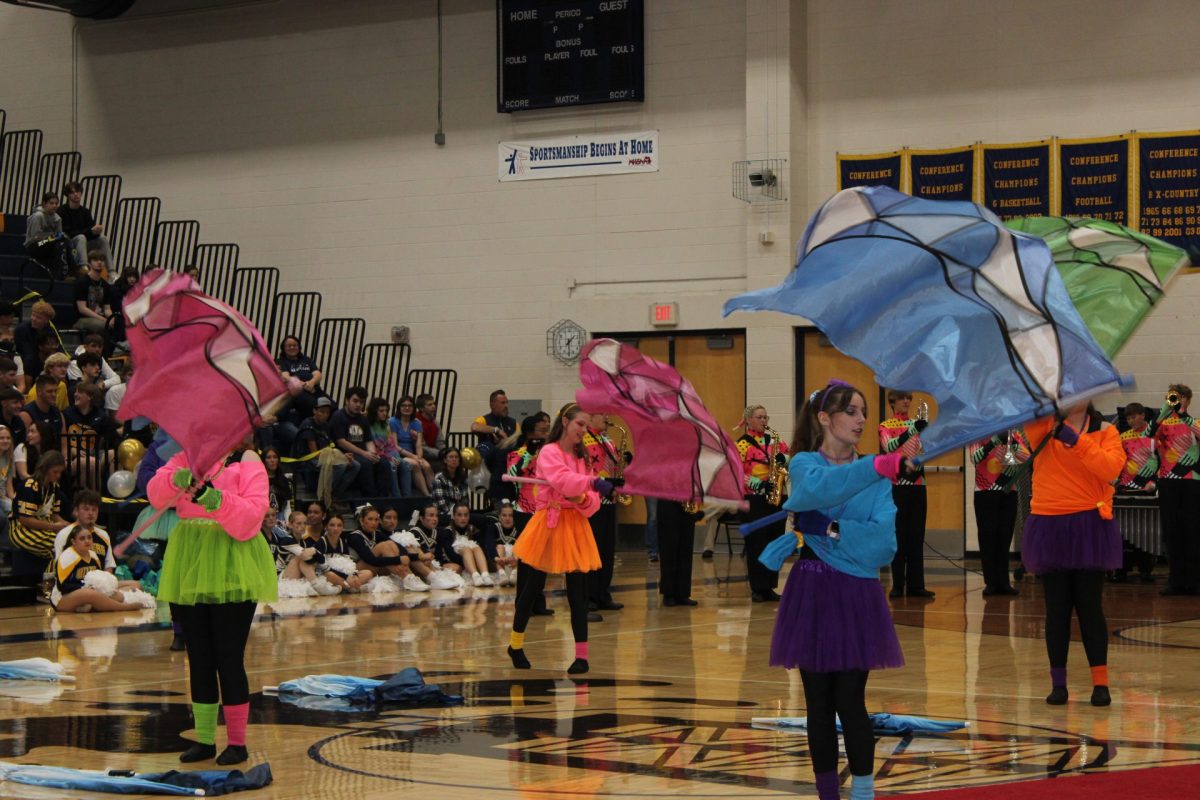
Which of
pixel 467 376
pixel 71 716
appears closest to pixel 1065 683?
pixel 71 716

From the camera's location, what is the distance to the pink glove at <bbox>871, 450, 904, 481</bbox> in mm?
5348

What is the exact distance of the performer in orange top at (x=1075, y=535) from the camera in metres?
9.08

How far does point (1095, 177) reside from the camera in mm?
19547

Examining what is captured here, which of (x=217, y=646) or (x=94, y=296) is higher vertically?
(x=94, y=296)

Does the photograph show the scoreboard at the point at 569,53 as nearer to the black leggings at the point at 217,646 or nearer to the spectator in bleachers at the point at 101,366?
the spectator in bleachers at the point at 101,366

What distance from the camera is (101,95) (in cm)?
2567

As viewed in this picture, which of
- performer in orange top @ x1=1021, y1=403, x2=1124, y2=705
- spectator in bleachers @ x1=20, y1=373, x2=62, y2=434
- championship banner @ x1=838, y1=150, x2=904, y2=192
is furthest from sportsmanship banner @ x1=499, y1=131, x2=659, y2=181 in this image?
performer in orange top @ x1=1021, y1=403, x2=1124, y2=705

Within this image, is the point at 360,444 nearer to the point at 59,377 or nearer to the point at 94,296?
the point at 59,377

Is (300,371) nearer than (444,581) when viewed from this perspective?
No

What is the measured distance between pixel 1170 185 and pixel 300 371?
1123 centimetres

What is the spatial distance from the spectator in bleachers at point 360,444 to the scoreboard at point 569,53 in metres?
5.57

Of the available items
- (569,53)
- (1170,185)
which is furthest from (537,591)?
(569,53)

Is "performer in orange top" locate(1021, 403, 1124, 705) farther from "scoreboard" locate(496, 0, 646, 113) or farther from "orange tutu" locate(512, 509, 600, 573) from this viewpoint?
"scoreboard" locate(496, 0, 646, 113)

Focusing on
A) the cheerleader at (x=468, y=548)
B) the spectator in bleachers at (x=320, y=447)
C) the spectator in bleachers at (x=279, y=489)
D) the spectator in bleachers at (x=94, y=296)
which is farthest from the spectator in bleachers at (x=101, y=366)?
the cheerleader at (x=468, y=548)
